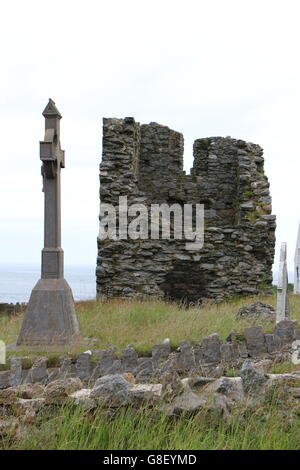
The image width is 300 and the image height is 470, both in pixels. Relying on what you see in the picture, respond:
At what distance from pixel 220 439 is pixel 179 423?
263mm

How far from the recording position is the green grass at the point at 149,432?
10.9ft

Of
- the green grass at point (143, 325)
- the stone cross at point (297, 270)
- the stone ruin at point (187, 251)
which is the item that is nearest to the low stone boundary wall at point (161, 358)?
the green grass at point (143, 325)

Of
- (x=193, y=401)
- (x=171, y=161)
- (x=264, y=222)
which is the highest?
(x=171, y=161)

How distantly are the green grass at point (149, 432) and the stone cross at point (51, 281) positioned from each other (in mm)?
4837

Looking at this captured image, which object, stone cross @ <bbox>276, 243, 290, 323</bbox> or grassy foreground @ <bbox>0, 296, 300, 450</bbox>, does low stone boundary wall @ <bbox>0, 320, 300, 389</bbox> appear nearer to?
stone cross @ <bbox>276, 243, 290, 323</bbox>

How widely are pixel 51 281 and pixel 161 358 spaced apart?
2.57 m

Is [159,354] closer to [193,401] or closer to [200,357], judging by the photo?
[200,357]

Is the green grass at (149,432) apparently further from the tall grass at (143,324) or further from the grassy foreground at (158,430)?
the tall grass at (143,324)

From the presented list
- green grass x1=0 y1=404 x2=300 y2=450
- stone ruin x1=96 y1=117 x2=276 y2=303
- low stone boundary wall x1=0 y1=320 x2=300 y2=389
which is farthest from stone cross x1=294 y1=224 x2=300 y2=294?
green grass x1=0 y1=404 x2=300 y2=450

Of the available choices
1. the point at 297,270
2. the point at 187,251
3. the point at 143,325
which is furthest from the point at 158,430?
the point at 297,270

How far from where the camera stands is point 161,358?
6.84 meters

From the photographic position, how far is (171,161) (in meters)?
15.4
